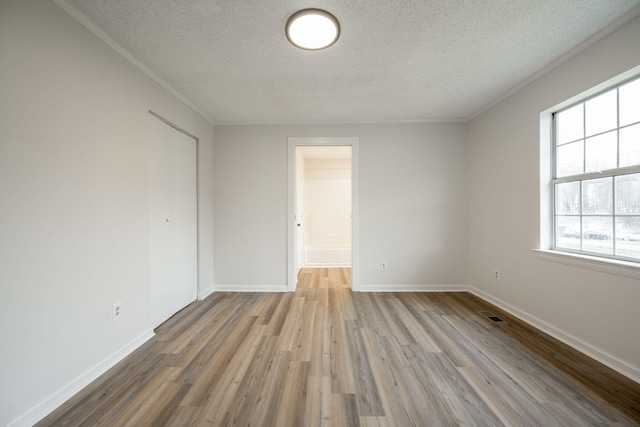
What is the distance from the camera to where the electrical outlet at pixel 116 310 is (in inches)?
71.9

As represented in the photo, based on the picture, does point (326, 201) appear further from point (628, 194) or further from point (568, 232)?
point (628, 194)

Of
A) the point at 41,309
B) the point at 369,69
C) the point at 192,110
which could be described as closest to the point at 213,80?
the point at 192,110

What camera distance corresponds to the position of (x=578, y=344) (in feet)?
6.34

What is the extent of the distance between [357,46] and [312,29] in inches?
15.8

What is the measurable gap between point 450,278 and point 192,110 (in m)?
4.07

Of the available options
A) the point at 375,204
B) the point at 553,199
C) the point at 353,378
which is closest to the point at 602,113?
the point at 553,199

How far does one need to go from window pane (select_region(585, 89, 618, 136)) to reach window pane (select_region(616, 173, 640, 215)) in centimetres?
41

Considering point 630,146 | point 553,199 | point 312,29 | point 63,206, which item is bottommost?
point 63,206

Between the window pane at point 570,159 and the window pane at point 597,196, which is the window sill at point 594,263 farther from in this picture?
the window pane at point 570,159

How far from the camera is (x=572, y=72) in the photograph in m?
1.99

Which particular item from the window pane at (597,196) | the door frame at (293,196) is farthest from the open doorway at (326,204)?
the window pane at (597,196)

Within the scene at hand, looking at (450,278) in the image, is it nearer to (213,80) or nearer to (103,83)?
(213,80)

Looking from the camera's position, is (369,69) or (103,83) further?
(369,69)

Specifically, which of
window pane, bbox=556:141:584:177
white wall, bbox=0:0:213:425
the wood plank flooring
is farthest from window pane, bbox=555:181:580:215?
white wall, bbox=0:0:213:425
